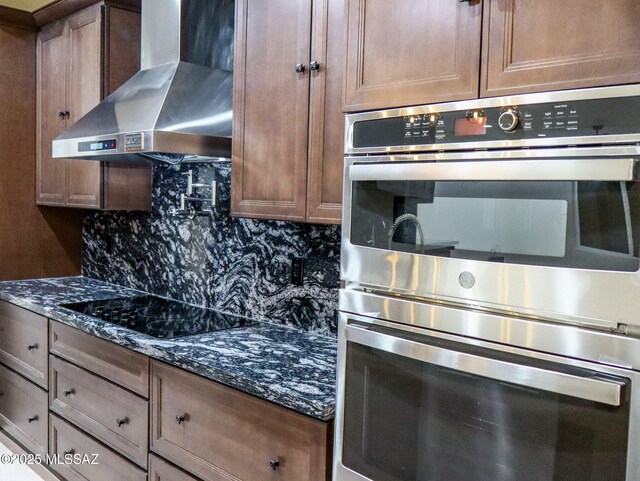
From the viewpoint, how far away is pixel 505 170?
3.80 feet

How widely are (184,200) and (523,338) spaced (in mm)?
2193

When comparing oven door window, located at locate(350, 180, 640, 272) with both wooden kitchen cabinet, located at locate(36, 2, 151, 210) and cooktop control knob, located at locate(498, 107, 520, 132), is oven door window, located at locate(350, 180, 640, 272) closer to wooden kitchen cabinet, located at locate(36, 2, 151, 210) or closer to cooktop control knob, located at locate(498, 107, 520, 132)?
cooktop control knob, located at locate(498, 107, 520, 132)

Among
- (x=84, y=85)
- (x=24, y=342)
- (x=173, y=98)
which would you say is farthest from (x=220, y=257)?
(x=84, y=85)

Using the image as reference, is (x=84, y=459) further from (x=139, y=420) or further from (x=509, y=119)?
(x=509, y=119)

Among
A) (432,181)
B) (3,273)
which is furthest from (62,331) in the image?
(432,181)

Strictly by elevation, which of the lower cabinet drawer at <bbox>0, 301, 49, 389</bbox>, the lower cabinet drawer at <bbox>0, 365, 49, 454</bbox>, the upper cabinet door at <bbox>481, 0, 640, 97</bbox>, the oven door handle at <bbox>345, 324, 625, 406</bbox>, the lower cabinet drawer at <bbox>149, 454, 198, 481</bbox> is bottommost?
the lower cabinet drawer at <bbox>0, 365, 49, 454</bbox>

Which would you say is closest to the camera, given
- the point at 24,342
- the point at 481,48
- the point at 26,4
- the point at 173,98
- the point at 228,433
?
the point at 481,48

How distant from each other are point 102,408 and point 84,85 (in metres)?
1.77

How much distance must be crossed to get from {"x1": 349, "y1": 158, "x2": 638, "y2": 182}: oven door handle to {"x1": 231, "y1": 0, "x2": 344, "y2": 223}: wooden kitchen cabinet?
48 centimetres

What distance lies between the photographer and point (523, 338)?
114cm

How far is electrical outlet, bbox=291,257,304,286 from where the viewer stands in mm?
2475

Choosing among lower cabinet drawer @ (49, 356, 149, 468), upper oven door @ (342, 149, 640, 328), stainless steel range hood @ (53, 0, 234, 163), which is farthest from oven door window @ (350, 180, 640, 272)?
lower cabinet drawer @ (49, 356, 149, 468)

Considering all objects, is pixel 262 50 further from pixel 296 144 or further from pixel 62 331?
pixel 62 331

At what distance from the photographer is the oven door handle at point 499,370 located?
3.43 ft
